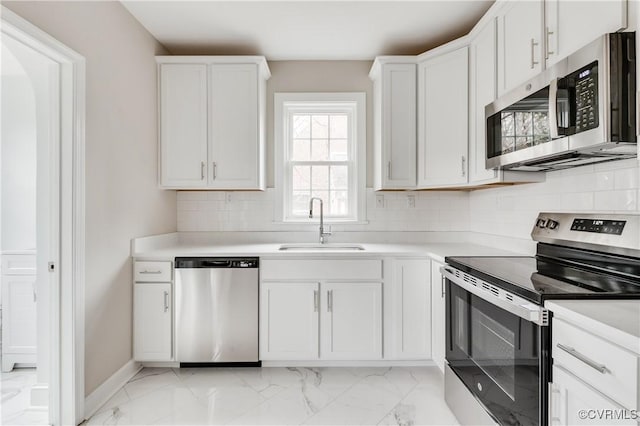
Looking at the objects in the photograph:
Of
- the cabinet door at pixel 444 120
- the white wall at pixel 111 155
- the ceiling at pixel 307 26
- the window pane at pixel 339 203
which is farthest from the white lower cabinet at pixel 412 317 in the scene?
the white wall at pixel 111 155

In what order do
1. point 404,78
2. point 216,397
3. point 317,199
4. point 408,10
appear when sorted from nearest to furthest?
point 216,397
point 408,10
point 404,78
point 317,199

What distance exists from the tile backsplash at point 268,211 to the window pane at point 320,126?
0.67 meters

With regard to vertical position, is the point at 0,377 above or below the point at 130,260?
below

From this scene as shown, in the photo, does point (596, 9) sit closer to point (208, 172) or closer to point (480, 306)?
point (480, 306)

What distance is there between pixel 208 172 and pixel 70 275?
1279 mm

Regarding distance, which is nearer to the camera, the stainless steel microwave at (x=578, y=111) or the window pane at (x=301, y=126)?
the stainless steel microwave at (x=578, y=111)

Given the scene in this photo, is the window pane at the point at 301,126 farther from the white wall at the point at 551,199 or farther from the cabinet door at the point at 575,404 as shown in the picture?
the cabinet door at the point at 575,404

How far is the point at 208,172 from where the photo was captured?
293 cm

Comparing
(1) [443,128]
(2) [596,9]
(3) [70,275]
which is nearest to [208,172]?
(3) [70,275]

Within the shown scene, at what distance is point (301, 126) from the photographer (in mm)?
3381

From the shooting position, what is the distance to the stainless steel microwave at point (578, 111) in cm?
127

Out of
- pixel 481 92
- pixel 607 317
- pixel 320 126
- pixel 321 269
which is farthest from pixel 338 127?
pixel 607 317

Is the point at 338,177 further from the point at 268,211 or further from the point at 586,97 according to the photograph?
the point at 586,97

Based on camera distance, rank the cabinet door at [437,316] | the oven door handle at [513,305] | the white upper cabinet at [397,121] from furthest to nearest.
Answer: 1. the white upper cabinet at [397,121]
2. the cabinet door at [437,316]
3. the oven door handle at [513,305]
